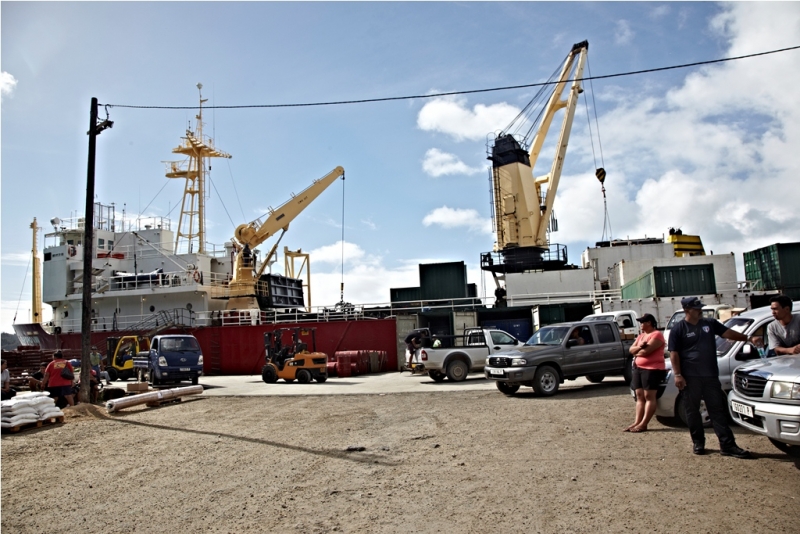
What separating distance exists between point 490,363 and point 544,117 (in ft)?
105

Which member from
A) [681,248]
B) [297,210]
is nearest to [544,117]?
[681,248]

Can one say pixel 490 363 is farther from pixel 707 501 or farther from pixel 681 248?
pixel 681 248

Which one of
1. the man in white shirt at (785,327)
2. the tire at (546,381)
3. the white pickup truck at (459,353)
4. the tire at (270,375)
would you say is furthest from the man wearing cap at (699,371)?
the tire at (270,375)

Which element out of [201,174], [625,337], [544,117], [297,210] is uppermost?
[544,117]

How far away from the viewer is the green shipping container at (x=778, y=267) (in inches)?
1066

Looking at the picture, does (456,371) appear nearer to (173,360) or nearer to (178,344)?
(173,360)

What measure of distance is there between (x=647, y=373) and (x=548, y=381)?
15.3 ft

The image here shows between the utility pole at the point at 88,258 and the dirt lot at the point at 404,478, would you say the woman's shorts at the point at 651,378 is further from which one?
the utility pole at the point at 88,258

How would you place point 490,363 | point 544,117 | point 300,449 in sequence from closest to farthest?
1. point 300,449
2. point 490,363
3. point 544,117

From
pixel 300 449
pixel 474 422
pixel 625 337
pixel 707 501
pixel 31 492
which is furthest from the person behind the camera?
pixel 625 337

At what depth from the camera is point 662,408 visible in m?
8.29

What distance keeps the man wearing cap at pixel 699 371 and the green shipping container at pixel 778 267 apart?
2455cm

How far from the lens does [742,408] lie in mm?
6070

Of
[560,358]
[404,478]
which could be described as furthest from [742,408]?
[560,358]
